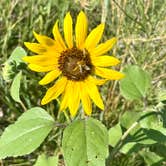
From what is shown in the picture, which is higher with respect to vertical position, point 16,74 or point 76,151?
point 16,74

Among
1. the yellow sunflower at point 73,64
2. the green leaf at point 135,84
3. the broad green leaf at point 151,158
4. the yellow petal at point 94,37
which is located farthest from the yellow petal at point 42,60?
the broad green leaf at point 151,158

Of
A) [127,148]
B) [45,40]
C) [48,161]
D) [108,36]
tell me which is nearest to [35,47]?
[45,40]

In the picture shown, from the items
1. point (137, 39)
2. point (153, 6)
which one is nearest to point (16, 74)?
point (137, 39)

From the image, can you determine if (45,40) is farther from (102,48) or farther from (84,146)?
(84,146)

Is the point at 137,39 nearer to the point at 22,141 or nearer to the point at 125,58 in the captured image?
the point at 125,58

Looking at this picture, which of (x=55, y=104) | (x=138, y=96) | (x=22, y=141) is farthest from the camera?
(x=55, y=104)

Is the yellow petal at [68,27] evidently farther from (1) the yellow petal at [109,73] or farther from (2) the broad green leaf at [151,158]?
(2) the broad green leaf at [151,158]

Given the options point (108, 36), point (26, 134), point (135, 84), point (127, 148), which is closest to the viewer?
point (26, 134)
